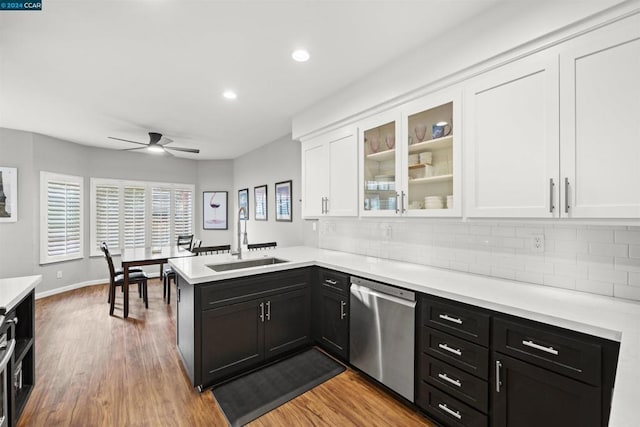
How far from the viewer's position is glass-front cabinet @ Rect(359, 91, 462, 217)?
6.92 ft

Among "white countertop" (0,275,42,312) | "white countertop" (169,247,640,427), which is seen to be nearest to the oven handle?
"white countertop" (0,275,42,312)

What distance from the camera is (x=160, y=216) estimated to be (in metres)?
6.37

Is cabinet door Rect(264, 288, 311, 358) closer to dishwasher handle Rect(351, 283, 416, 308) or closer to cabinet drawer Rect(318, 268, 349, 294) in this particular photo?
cabinet drawer Rect(318, 268, 349, 294)

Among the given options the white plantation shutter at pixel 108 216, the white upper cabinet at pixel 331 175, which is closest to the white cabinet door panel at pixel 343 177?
the white upper cabinet at pixel 331 175

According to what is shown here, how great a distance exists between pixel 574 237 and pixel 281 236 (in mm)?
3893

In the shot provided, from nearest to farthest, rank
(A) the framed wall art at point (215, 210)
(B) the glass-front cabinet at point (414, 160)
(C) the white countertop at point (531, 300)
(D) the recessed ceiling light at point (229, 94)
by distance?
(C) the white countertop at point (531, 300) → (B) the glass-front cabinet at point (414, 160) → (D) the recessed ceiling light at point (229, 94) → (A) the framed wall art at point (215, 210)

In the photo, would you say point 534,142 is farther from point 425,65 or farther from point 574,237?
point 425,65

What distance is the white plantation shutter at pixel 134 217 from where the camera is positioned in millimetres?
5953

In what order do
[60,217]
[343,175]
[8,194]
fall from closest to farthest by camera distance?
1. [343,175]
2. [8,194]
3. [60,217]

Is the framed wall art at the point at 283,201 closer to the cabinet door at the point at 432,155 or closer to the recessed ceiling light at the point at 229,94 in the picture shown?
the recessed ceiling light at the point at 229,94

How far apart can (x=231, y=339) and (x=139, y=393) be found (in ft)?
2.55

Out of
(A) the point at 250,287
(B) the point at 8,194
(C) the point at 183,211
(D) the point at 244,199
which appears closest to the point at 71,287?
(B) the point at 8,194

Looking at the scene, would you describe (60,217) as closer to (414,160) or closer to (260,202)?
(260,202)

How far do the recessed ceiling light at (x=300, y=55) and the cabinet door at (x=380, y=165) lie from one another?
30.7 inches
